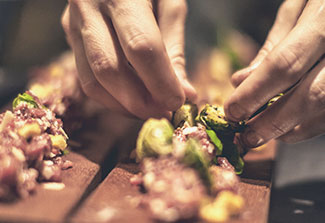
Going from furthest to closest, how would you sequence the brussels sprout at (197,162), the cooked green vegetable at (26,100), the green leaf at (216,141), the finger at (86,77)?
the finger at (86,77), the cooked green vegetable at (26,100), the green leaf at (216,141), the brussels sprout at (197,162)

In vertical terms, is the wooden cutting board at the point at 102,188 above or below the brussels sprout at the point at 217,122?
below

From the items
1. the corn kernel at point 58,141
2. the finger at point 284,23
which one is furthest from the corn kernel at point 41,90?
the finger at point 284,23

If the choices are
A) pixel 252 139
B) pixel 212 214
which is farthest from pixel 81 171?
pixel 252 139

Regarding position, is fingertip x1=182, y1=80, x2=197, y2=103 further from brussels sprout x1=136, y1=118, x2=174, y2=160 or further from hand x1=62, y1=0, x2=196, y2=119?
brussels sprout x1=136, y1=118, x2=174, y2=160

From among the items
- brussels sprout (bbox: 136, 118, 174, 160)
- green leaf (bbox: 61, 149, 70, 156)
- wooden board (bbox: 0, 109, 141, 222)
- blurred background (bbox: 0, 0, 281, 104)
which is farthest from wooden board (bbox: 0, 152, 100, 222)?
blurred background (bbox: 0, 0, 281, 104)

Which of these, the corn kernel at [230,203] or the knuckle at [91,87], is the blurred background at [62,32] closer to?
the knuckle at [91,87]

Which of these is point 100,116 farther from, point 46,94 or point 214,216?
point 214,216
